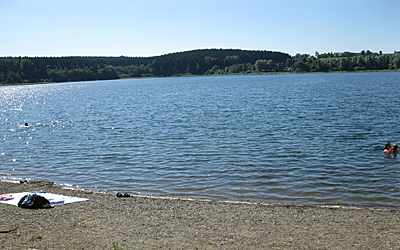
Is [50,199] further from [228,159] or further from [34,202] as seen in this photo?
[228,159]

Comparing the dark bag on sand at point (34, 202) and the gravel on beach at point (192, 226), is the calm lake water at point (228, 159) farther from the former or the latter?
the dark bag on sand at point (34, 202)

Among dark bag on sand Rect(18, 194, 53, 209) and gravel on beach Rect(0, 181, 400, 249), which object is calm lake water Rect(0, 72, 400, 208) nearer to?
gravel on beach Rect(0, 181, 400, 249)

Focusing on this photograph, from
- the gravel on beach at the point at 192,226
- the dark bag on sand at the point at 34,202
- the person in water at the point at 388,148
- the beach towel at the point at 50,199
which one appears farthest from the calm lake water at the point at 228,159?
the dark bag on sand at the point at 34,202

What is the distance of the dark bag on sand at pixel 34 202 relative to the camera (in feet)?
47.5

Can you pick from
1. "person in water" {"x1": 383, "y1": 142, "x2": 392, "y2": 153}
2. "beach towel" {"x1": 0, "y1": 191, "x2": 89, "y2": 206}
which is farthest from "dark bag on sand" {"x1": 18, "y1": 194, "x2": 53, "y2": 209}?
"person in water" {"x1": 383, "y1": 142, "x2": 392, "y2": 153}

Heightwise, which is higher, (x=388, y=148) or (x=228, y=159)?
(x=388, y=148)

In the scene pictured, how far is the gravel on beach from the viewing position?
1043cm

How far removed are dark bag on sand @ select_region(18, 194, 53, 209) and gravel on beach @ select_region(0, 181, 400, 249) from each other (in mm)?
334

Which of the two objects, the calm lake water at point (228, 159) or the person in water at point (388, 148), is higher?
the person in water at point (388, 148)

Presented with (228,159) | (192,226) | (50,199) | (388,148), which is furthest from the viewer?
(388,148)

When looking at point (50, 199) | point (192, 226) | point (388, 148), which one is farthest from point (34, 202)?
point (388, 148)

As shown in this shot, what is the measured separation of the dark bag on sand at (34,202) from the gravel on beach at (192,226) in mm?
334

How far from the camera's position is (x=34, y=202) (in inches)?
572

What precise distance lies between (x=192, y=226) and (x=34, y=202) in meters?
7.42
